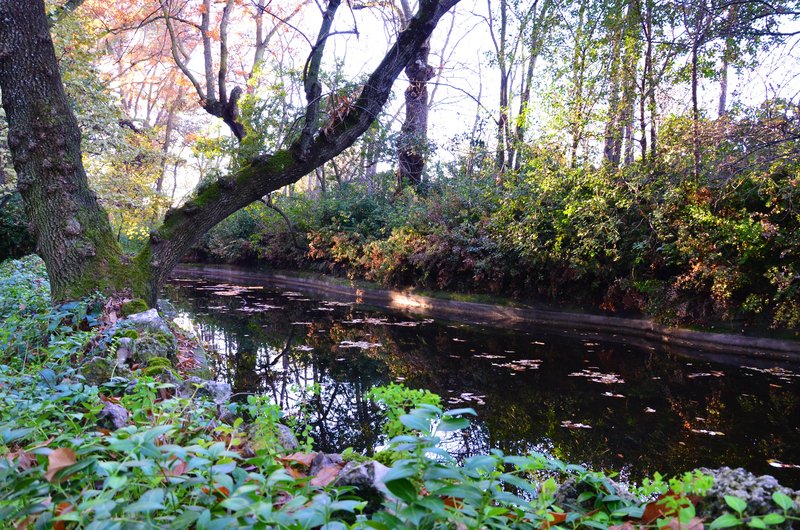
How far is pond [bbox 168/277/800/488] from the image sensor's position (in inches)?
145

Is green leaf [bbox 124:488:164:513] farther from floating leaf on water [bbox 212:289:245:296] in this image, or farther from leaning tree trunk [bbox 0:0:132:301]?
floating leaf on water [bbox 212:289:245:296]

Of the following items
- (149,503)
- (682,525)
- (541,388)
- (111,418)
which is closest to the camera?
(149,503)

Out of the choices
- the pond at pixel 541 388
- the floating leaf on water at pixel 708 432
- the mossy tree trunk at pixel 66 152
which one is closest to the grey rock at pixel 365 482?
the pond at pixel 541 388

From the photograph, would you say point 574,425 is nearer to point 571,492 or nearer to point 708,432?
point 708,432

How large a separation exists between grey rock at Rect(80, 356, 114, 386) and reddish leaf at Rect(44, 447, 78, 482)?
6.42 ft

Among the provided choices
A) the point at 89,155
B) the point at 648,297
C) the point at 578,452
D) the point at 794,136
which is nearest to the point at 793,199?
the point at 794,136

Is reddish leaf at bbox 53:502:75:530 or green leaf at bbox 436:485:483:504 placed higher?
green leaf at bbox 436:485:483:504

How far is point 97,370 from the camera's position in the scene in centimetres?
291

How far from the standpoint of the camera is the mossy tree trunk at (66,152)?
4367 millimetres

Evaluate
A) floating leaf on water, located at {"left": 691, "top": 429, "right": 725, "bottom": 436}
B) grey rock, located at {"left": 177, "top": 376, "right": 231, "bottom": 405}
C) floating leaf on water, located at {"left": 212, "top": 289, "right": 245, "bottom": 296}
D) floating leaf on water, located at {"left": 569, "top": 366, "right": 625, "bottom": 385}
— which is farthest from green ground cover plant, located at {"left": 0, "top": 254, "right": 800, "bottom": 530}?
floating leaf on water, located at {"left": 212, "top": 289, "right": 245, "bottom": 296}

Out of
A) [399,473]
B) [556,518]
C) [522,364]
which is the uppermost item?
[399,473]

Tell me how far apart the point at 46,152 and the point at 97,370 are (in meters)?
2.64

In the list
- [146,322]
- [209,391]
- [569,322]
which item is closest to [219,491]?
→ [209,391]

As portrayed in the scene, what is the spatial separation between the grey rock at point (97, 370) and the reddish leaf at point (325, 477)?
1880 millimetres
